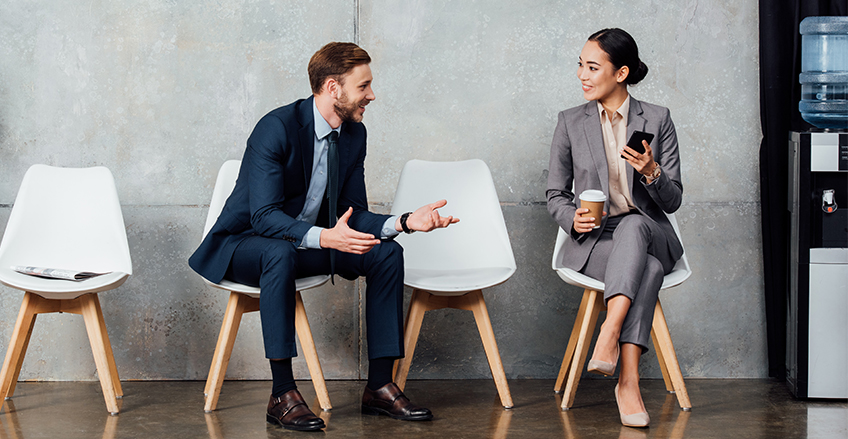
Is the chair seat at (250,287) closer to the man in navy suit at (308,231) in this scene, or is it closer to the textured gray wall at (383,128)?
the man in navy suit at (308,231)

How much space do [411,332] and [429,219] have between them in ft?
1.86

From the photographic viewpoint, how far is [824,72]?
3.07 m

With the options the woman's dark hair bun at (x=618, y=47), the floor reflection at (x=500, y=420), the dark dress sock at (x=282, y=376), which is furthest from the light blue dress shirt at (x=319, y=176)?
the woman's dark hair bun at (x=618, y=47)

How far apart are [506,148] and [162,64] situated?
159 cm

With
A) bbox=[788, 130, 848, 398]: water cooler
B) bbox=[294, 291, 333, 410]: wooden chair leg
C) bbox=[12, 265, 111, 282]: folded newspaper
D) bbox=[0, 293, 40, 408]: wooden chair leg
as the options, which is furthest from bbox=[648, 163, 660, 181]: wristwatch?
bbox=[0, 293, 40, 408]: wooden chair leg

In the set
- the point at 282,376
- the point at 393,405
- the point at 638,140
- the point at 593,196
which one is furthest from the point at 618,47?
the point at 282,376

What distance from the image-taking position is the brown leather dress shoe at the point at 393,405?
253 cm

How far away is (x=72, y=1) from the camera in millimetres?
3240

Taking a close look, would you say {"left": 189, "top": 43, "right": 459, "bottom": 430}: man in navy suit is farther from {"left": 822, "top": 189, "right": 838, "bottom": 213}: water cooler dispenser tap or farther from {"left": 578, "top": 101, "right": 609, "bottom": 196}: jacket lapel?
{"left": 822, "top": 189, "right": 838, "bottom": 213}: water cooler dispenser tap

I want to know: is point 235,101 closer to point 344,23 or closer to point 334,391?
point 344,23

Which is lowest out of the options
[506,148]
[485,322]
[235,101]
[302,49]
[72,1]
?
[485,322]

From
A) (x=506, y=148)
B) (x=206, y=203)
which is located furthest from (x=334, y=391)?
(x=506, y=148)

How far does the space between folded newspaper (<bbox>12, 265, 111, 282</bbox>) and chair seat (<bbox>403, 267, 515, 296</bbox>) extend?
120 cm

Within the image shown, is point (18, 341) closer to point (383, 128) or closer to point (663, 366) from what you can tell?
point (383, 128)
